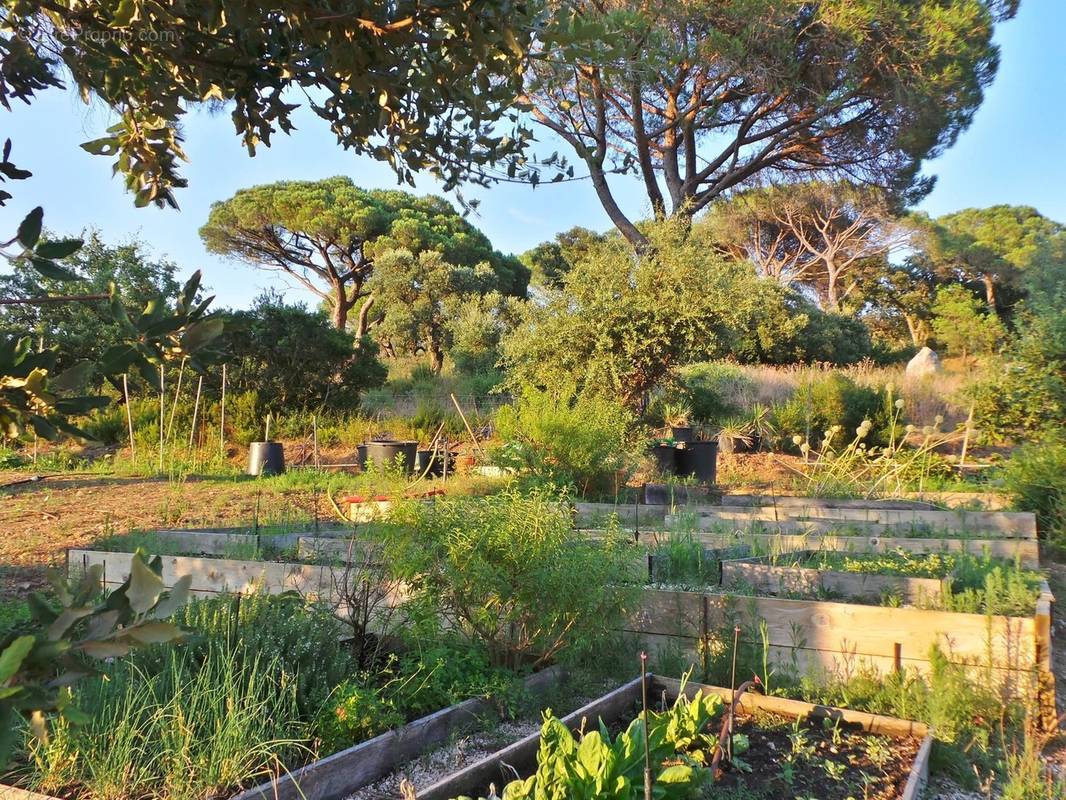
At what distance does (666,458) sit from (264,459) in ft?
15.2

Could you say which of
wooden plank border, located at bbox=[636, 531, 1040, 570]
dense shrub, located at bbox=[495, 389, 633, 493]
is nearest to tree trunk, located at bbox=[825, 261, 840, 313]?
dense shrub, located at bbox=[495, 389, 633, 493]

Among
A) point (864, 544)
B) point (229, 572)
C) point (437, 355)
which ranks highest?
point (437, 355)

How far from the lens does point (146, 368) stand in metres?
0.91

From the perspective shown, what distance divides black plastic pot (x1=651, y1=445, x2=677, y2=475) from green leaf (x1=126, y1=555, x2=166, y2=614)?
7.64 meters

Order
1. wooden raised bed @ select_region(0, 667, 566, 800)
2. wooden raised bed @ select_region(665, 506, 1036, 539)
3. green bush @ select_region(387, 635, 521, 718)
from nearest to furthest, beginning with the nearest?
wooden raised bed @ select_region(0, 667, 566, 800) → green bush @ select_region(387, 635, 521, 718) → wooden raised bed @ select_region(665, 506, 1036, 539)

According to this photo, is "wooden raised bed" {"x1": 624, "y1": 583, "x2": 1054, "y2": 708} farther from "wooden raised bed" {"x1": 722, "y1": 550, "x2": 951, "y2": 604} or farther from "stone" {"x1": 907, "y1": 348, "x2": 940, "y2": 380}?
"stone" {"x1": 907, "y1": 348, "x2": 940, "y2": 380}

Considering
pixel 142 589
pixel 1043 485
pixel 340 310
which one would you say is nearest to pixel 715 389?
pixel 1043 485

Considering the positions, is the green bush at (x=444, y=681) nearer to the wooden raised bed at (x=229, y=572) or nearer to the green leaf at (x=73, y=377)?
the wooden raised bed at (x=229, y=572)

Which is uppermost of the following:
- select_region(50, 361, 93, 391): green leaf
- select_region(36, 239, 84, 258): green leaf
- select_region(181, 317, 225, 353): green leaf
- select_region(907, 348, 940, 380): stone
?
select_region(907, 348, 940, 380): stone

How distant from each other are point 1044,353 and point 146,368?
872cm

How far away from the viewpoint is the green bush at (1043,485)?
18.1 ft

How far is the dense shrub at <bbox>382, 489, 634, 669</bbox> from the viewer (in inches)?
110

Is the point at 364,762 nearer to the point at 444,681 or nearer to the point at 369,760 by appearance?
the point at 369,760

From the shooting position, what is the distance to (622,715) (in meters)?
2.80
